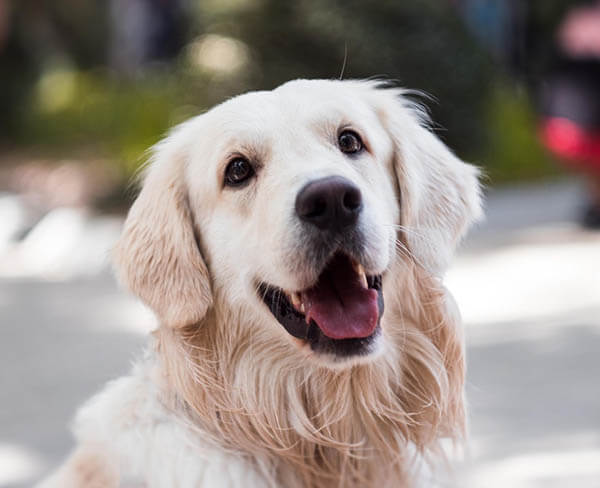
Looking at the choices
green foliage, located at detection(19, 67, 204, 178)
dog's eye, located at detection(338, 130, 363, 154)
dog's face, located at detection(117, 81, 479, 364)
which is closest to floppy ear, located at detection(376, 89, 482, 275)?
dog's face, located at detection(117, 81, 479, 364)

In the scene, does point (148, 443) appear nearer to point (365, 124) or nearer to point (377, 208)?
point (377, 208)

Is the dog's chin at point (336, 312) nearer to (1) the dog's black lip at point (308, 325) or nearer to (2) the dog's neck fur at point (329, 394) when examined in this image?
(1) the dog's black lip at point (308, 325)

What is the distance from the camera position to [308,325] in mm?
2969

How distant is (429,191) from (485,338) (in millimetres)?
3430

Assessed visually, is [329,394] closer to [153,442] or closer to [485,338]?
[153,442]

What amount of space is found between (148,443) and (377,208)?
3.31ft

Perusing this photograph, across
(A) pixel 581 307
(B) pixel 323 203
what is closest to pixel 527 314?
(A) pixel 581 307

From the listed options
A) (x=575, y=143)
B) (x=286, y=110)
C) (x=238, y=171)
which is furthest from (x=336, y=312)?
(x=575, y=143)

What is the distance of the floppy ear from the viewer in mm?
3201

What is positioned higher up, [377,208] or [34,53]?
Answer: [377,208]

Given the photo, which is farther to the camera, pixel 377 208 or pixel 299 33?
pixel 299 33

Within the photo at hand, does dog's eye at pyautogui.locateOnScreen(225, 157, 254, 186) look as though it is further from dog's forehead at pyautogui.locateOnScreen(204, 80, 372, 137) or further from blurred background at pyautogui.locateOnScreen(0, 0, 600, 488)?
blurred background at pyautogui.locateOnScreen(0, 0, 600, 488)

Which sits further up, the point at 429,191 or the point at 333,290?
the point at 429,191

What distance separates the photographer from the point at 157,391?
10.2 feet
